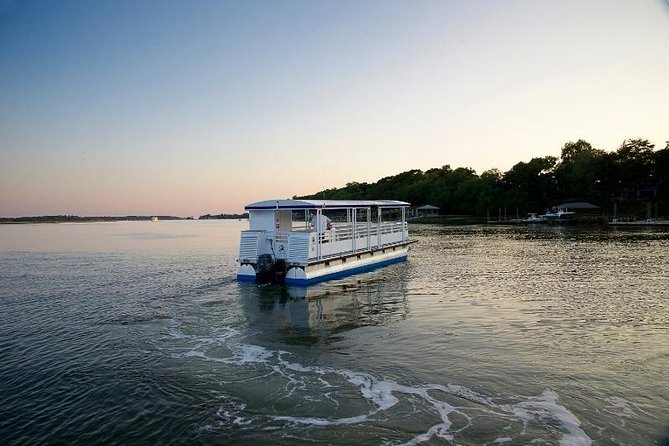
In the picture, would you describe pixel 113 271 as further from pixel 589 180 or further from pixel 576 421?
pixel 589 180

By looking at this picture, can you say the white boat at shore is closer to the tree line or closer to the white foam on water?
the white foam on water

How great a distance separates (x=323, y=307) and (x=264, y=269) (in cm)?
576

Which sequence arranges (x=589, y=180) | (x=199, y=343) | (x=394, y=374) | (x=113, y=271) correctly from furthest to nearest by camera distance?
(x=589, y=180)
(x=113, y=271)
(x=199, y=343)
(x=394, y=374)

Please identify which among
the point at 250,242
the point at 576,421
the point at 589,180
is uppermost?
the point at 589,180

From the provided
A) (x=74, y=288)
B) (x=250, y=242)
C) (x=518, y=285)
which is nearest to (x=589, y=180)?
(x=518, y=285)

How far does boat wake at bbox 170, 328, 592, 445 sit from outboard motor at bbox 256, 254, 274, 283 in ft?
39.4

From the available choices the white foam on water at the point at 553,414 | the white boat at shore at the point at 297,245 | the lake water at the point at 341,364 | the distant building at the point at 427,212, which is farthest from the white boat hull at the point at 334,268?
the distant building at the point at 427,212

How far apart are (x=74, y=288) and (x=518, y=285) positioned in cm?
2392

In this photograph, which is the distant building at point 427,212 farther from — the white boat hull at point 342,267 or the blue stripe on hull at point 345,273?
the blue stripe on hull at point 345,273

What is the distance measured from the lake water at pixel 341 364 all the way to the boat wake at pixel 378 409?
0.04m

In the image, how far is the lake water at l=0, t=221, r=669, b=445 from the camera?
7.95m

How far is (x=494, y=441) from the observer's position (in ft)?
24.2

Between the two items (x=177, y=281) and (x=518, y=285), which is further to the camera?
(x=177, y=281)

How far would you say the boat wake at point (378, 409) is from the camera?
7.66 meters
